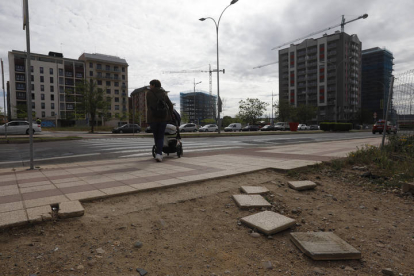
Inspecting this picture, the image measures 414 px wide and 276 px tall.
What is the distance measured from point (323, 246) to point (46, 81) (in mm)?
94126

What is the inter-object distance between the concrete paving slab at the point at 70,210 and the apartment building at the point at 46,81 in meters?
81.6

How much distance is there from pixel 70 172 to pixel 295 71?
335 feet

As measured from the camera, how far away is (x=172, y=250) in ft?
6.95

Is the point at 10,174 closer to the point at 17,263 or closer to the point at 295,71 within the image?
the point at 17,263

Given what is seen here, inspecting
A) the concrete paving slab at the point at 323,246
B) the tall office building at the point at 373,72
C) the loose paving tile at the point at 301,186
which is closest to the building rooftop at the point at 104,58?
the loose paving tile at the point at 301,186

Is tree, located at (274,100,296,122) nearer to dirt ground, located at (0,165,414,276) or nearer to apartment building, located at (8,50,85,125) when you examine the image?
apartment building, located at (8,50,85,125)

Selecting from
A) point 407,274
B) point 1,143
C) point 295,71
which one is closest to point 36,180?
point 407,274

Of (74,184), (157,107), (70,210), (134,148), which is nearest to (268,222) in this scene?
(70,210)

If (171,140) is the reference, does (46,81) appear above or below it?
above

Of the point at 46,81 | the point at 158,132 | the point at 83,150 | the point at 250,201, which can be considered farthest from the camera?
the point at 46,81

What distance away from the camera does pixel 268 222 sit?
2.58m

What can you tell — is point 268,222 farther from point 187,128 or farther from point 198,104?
point 198,104

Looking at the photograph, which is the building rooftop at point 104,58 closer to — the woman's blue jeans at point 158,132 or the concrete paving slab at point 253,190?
the woman's blue jeans at point 158,132

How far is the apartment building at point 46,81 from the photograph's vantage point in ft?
246
